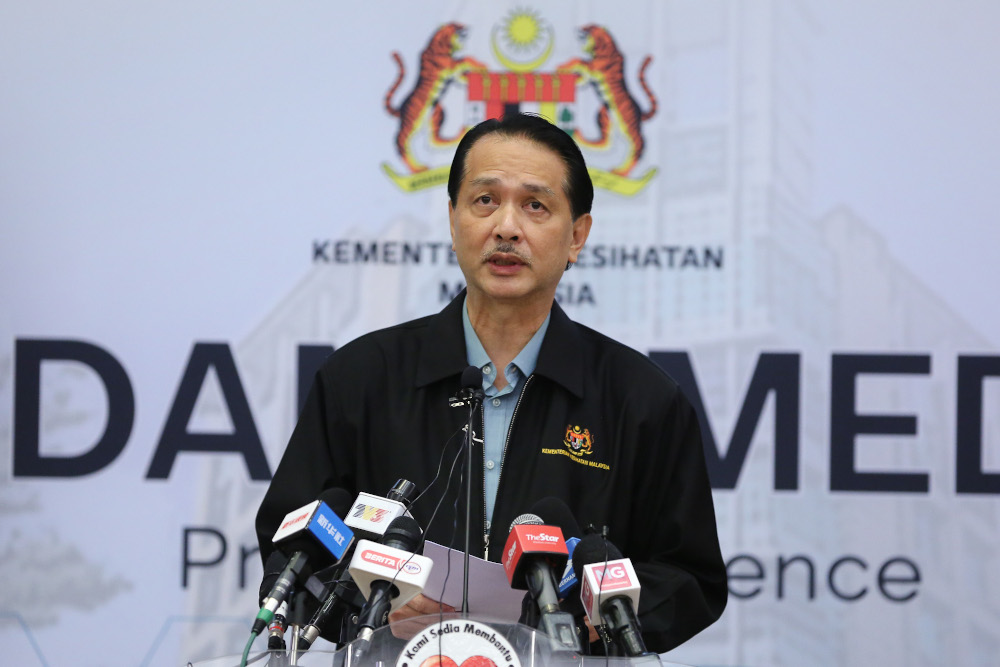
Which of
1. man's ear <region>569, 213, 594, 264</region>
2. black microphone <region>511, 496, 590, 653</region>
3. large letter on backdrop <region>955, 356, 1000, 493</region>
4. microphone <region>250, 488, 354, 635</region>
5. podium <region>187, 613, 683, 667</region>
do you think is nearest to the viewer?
podium <region>187, 613, 683, 667</region>

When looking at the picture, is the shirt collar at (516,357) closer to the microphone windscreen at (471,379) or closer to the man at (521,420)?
the man at (521,420)

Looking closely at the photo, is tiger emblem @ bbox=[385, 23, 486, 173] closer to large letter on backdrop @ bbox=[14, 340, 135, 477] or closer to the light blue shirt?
large letter on backdrop @ bbox=[14, 340, 135, 477]

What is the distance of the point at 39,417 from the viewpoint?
3.36m

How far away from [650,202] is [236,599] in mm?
1881

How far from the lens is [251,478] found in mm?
3350

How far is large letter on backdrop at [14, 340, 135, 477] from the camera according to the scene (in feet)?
11.0

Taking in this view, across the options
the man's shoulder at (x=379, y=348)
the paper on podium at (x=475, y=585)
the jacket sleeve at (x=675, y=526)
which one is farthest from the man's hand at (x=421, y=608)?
the man's shoulder at (x=379, y=348)

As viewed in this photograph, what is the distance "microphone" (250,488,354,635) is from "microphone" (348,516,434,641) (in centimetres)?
7

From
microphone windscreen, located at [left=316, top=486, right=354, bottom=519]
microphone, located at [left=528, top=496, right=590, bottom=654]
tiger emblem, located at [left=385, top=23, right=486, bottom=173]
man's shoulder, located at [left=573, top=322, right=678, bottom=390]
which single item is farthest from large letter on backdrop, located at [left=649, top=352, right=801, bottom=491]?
microphone windscreen, located at [left=316, top=486, right=354, bottom=519]

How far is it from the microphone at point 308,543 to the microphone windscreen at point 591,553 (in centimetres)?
30

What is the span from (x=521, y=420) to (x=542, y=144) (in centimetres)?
51

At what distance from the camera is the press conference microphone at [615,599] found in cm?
122

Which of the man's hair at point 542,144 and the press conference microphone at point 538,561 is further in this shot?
the man's hair at point 542,144

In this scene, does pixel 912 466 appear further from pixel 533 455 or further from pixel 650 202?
pixel 533 455
